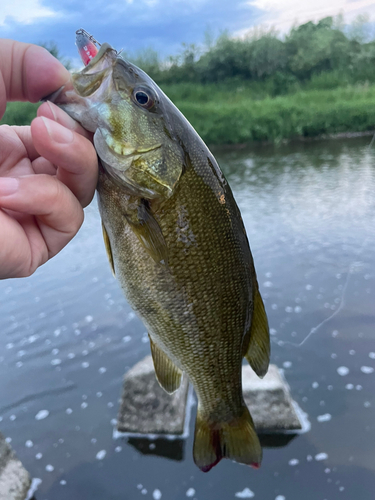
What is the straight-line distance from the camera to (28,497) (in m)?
3.20

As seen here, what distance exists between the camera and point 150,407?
360 centimetres

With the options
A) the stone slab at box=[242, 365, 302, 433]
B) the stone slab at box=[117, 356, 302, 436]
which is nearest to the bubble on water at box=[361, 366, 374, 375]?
the stone slab at box=[117, 356, 302, 436]

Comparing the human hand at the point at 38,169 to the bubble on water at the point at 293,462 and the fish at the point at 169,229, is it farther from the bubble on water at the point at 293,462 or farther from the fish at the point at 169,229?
the bubble on water at the point at 293,462

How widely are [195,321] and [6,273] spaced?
0.73 m

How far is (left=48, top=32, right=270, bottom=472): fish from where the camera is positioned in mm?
1270

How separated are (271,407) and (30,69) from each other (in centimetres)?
329

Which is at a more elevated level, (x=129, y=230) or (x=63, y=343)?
(x=129, y=230)

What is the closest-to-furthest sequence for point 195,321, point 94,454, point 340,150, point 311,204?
point 195,321, point 94,454, point 311,204, point 340,150

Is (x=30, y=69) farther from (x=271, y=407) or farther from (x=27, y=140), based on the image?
(x=271, y=407)

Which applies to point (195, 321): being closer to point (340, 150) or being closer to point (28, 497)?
point (28, 497)

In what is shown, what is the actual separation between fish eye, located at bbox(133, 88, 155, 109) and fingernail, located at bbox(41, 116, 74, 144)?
31cm

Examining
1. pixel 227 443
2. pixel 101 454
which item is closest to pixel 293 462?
pixel 101 454

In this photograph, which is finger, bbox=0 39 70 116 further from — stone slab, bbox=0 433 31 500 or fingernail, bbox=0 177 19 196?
stone slab, bbox=0 433 31 500

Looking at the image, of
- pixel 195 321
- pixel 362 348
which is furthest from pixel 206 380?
pixel 362 348
